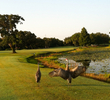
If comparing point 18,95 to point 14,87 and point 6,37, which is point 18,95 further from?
point 6,37

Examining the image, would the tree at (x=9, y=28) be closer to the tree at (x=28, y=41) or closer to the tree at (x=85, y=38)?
the tree at (x=28, y=41)

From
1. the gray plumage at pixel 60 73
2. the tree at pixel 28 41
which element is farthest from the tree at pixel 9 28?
the tree at pixel 28 41

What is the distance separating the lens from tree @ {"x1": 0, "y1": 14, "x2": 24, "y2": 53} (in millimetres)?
39209

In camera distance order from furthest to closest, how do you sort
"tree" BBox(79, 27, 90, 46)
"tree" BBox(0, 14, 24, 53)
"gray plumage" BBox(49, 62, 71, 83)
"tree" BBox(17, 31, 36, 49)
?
"tree" BBox(17, 31, 36, 49) → "tree" BBox(79, 27, 90, 46) → "tree" BBox(0, 14, 24, 53) → "gray plumage" BBox(49, 62, 71, 83)

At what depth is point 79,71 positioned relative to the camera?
21.2 feet

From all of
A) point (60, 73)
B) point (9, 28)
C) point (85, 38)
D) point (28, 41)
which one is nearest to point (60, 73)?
point (60, 73)

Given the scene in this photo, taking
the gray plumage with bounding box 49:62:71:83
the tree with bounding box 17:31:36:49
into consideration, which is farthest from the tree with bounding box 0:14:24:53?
the tree with bounding box 17:31:36:49

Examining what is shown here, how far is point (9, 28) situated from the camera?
1623 inches

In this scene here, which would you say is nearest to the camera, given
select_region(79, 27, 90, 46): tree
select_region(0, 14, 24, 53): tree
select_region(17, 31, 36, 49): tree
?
select_region(0, 14, 24, 53): tree

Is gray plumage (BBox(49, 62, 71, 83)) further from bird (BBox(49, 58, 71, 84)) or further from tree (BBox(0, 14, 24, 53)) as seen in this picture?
tree (BBox(0, 14, 24, 53))

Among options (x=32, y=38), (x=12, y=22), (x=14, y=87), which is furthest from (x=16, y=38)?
(x=32, y=38)

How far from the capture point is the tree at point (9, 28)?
129 feet

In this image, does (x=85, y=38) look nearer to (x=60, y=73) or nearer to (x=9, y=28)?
(x=9, y=28)

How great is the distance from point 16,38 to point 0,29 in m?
6.79
